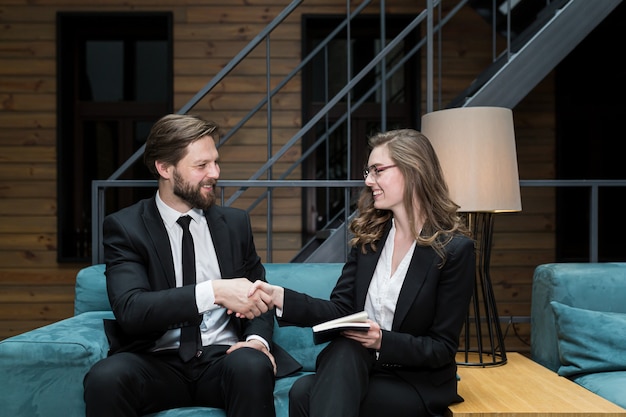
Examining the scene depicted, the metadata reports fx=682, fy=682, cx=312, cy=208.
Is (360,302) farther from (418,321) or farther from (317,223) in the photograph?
(317,223)

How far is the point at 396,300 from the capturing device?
1.90m

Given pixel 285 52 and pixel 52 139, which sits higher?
pixel 285 52

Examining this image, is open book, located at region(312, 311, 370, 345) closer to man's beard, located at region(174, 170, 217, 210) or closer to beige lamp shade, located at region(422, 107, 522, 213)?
man's beard, located at region(174, 170, 217, 210)

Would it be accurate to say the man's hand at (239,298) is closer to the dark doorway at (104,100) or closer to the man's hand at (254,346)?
the man's hand at (254,346)

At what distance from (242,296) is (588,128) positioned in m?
4.05

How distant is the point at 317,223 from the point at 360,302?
313 cm

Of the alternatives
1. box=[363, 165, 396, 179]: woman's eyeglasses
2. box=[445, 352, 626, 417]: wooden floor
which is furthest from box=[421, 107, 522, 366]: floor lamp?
box=[363, 165, 396, 179]: woman's eyeglasses

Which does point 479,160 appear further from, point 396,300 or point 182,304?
point 182,304

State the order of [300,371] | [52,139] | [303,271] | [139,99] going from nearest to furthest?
[300,371] < [303,271] < [52,139] < [139,99]

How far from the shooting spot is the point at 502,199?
93.0 inches

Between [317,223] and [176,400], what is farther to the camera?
[317,223]

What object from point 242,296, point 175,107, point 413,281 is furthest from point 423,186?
point 175,107

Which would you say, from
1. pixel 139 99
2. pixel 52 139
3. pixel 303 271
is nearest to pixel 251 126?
pixel 139 99

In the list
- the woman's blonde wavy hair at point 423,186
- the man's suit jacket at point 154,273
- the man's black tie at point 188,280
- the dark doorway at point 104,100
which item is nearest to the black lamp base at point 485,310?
the woman's blonde wavy hair at point 423,186
